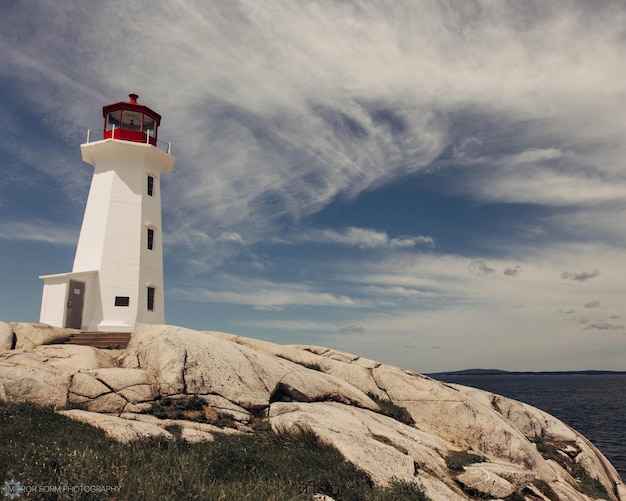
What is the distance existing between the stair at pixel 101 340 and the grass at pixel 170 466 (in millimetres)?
9742

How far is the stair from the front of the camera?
23625mm

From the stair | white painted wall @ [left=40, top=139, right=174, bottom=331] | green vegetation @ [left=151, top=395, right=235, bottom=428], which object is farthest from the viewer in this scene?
white painted wall @ [left=40, top=139, right=174, bottom=331]

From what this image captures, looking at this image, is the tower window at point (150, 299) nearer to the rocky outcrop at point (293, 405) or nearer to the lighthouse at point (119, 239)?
the lighthouse at point (119, 239)

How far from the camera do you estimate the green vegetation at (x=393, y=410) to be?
21562 millimetres

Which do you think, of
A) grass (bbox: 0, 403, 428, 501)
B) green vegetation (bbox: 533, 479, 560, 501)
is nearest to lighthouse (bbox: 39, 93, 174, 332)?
grass (bbox: 0, 403, 428, 501)

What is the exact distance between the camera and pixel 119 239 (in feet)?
94.4

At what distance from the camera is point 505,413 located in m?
29.7

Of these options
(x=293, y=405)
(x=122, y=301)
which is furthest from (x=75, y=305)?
(x=293, y=405)

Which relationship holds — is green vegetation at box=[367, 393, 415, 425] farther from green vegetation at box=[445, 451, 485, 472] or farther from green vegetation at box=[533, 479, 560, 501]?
green vegetation at box=[533, 479, 560, 501]

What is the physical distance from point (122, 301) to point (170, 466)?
20.2 m

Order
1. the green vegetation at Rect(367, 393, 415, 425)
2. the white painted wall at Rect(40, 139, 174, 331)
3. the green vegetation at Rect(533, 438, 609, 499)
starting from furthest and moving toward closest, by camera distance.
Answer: the white painted wall at Rect(40, 139, 174, 331) → the green vegetation at Rect(533, 438, 609, 499) → the green vegetation at Rect(367, 393, 415, 425)

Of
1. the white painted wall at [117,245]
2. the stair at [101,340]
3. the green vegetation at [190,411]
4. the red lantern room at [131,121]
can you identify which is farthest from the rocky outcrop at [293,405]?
the red lantern room at [131,121]

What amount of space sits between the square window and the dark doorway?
→ 1.92 m

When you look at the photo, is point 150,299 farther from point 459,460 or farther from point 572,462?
point 572,462
